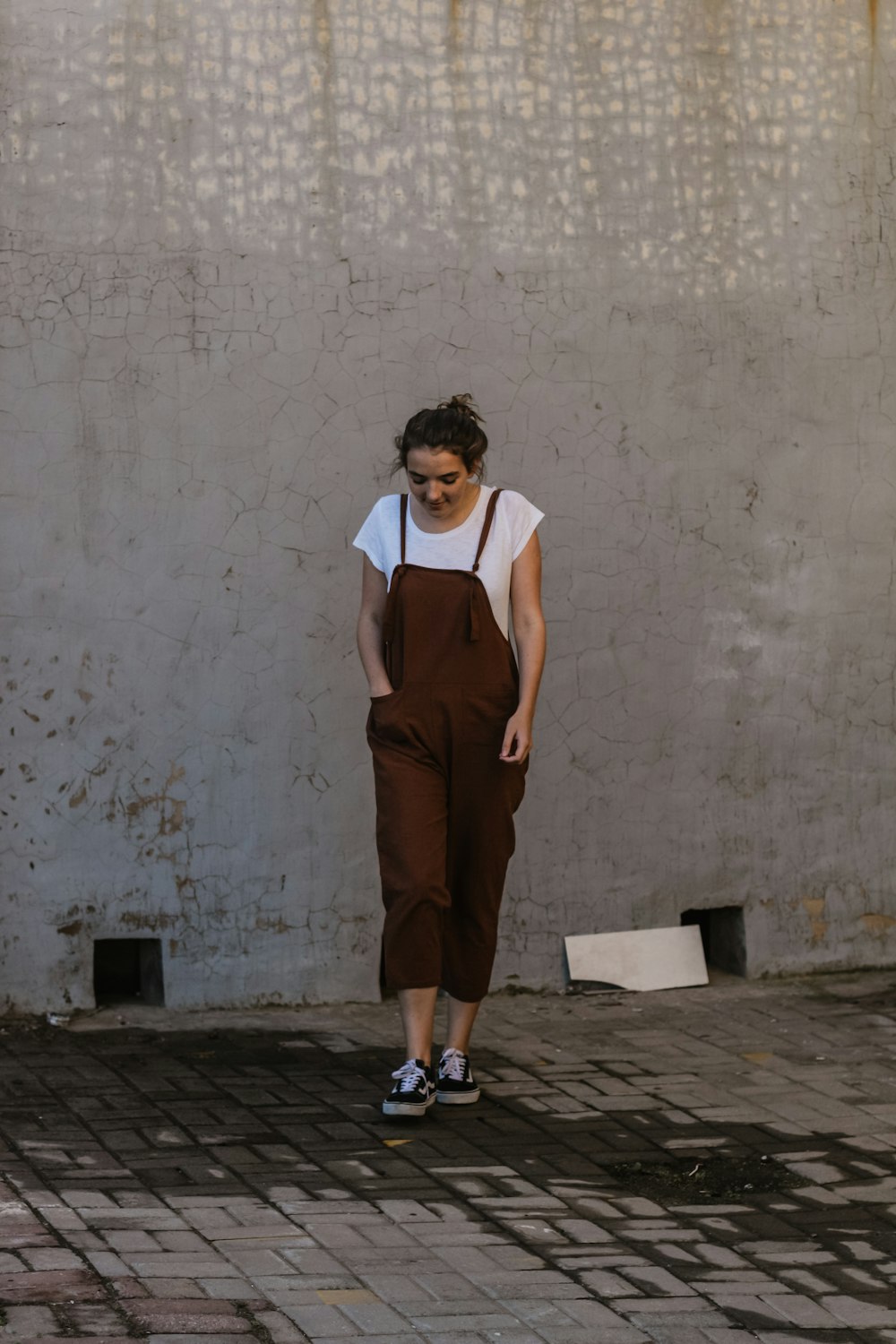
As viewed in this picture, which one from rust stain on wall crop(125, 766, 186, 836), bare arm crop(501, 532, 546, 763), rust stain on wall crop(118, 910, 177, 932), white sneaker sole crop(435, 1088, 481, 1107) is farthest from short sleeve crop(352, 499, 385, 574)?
rust stain on wall crop(118, 910, 177, 932)

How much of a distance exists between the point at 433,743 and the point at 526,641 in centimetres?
39

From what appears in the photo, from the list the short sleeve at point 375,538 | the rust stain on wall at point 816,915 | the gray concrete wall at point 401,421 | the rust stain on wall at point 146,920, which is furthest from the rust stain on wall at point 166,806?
the rust stain on wall at point 816,915

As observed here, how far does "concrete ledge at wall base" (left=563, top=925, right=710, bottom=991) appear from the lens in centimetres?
658

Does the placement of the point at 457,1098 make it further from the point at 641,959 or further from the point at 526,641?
the point at 641,959

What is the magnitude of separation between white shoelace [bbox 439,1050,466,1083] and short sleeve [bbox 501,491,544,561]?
1.47 meters

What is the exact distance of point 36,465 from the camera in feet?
19.8

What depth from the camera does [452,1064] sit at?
17.5 feet

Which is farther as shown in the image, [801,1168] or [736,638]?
[736,638]

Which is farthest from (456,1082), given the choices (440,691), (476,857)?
(440,691)

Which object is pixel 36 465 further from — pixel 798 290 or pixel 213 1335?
pixel 213 1335

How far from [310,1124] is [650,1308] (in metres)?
1.51

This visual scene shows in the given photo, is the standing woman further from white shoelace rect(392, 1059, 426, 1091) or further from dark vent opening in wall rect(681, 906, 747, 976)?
dark vent opening in wall rect(681, 906, 747, 976)

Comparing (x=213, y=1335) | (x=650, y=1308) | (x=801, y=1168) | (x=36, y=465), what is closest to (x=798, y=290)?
(x=36, y=465)

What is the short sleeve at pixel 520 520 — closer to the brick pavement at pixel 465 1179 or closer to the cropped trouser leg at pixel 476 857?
the cropped trouser leg at pixel 476 857
